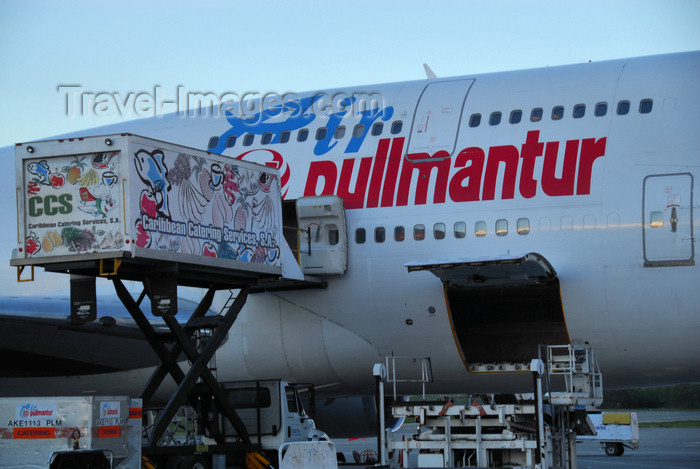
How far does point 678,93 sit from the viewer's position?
1673 cm

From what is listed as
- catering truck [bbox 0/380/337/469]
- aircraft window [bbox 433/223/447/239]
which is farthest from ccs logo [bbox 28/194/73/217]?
aircraft window [bbox 433/223/447/239]

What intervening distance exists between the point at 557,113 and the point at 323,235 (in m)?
4.75

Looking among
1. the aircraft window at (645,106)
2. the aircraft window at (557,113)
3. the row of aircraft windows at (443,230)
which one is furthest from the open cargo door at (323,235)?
the aircraft window at (645,106)

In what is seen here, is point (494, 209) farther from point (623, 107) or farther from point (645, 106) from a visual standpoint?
point (645, 106)

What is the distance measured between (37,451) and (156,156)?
4.60m

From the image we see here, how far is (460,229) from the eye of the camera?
17328mm

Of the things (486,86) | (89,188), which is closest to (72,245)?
(89,188)

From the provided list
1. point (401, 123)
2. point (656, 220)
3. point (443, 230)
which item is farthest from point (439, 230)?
point (656, 220)

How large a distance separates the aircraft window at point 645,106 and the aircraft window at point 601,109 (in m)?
0.58

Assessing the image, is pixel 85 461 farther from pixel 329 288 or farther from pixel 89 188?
pixel 329 288

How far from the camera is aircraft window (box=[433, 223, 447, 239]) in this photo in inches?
687

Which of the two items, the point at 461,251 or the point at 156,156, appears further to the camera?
the point at 461,251

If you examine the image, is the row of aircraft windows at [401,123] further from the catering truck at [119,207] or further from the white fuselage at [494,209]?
the catering truck at [119,207]

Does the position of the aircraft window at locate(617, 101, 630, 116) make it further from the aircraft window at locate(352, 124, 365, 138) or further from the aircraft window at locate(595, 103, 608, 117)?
the aircraft window at locate(352, 124, 365, 138)
